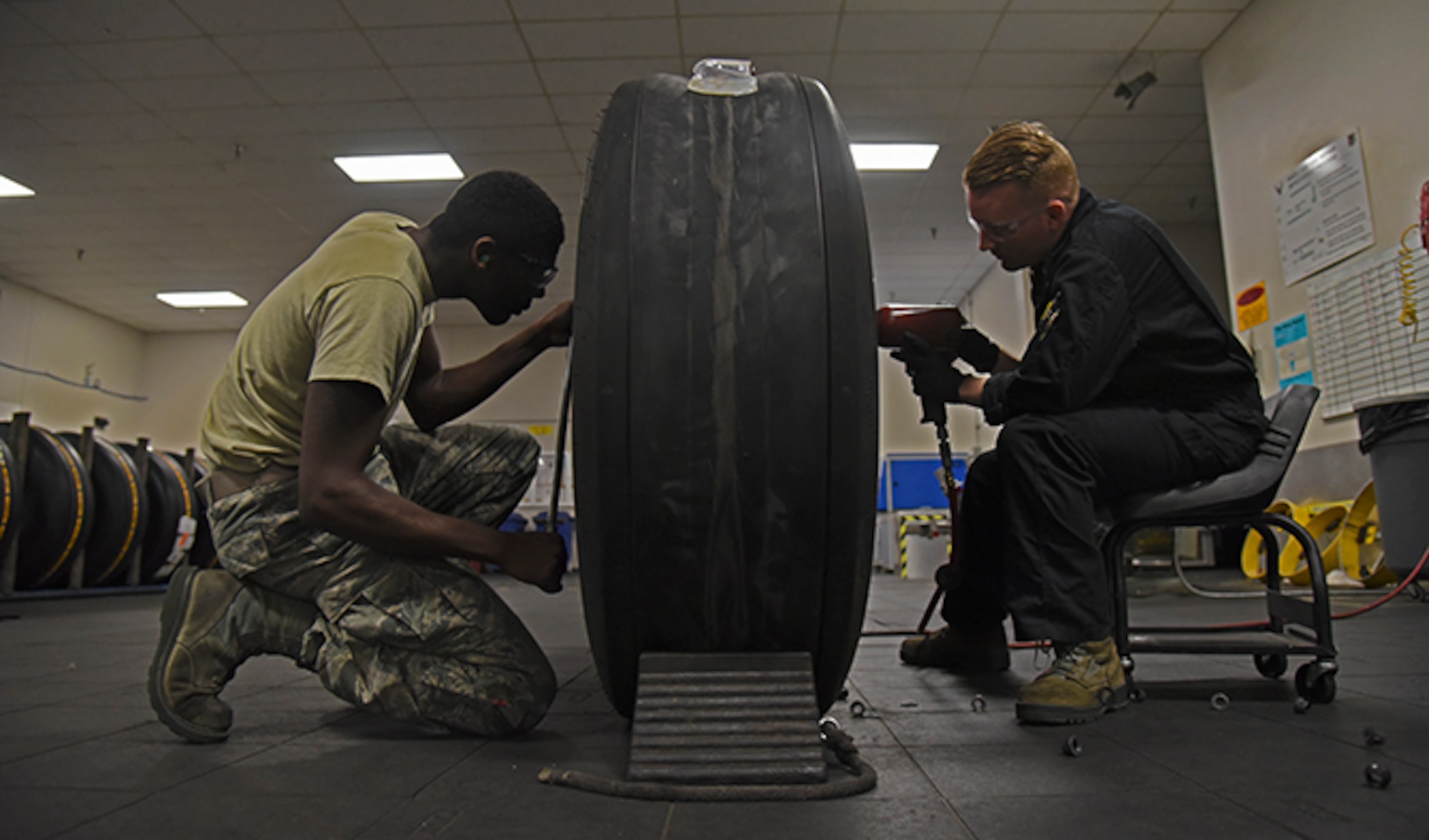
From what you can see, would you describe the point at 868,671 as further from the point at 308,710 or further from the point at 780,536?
the point at 308,710

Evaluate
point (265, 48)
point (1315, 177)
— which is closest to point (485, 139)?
point (265, 48)

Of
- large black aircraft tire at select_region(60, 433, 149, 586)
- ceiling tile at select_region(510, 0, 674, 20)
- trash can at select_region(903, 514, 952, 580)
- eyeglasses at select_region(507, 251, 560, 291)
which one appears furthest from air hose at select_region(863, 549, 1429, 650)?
large black aircraft tire at select_region(60, 433, 149, 586)

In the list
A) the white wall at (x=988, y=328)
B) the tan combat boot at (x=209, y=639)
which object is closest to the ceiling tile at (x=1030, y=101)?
the white wall at (x=988, y=328)

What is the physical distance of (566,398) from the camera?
117 centimetres

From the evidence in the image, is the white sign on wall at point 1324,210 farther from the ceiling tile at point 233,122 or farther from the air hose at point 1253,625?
the ceiling tile at point 233,122

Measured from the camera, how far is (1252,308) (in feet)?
14.8

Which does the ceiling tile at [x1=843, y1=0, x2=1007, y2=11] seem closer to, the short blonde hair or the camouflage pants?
the short blonde hair

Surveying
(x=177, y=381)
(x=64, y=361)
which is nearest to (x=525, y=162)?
(x=64, y=361)

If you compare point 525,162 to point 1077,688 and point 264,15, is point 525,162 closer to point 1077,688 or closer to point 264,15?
point 264,15

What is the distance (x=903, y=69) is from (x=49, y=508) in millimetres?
5314

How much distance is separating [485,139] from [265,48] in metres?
1.43

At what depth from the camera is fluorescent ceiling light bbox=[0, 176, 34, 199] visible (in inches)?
243

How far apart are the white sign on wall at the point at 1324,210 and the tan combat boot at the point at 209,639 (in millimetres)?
4403

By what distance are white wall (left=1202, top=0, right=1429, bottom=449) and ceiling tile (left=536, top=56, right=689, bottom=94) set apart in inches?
119
